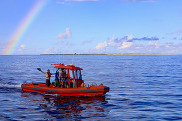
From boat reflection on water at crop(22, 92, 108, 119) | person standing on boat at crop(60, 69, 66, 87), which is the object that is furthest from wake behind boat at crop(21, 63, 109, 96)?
boat reflection on water at crop(22, 92, 108, 119)

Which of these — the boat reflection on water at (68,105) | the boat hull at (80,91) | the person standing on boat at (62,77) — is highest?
the person standing on boat at (62,77)

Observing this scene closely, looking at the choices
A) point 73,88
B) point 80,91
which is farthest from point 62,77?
point 80,91

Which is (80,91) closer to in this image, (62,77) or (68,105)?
(62,77)

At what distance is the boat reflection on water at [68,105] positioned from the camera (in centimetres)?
1795

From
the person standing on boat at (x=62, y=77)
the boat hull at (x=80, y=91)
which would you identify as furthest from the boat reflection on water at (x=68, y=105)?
the person standing on boat at (x=62, y=77)

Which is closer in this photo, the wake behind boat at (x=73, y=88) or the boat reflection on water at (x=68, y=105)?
the boat reflection on water at (x=68, y=105)

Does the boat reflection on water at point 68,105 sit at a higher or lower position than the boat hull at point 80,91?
lower

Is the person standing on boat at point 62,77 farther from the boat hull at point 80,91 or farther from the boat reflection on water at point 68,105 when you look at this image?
the boat reflection on water at point 68,105

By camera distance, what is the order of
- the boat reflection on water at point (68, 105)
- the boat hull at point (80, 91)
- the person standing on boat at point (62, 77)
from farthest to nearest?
the person standing on boat at point (62, 77), the boat hull at point (80, 91), the boat reflection on water at point (68, 105)

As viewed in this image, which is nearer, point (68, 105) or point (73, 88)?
point (68, 105)

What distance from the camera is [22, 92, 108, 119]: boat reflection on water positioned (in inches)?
707

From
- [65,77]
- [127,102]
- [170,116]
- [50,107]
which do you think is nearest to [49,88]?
[65,77]

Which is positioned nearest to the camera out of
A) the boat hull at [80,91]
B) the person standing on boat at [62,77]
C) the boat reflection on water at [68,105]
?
Result: the boat reflection on water at [68,105]

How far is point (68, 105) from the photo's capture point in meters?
21.0
